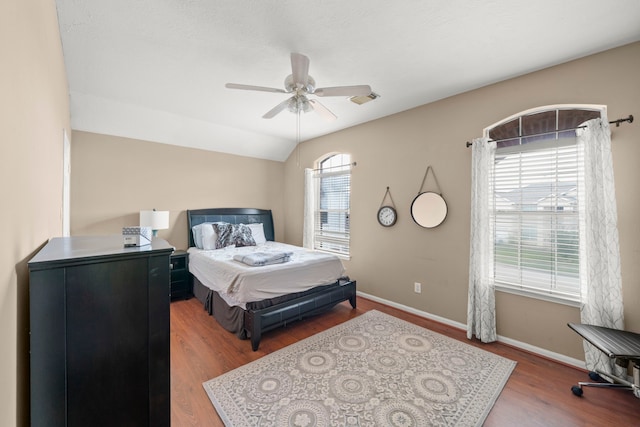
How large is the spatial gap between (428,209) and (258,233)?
9.74ft

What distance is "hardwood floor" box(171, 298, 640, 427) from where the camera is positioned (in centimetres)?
173

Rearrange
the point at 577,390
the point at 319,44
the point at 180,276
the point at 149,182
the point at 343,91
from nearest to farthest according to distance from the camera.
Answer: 1. the point at 577,390
2. the point at 319,44
3. the point at 343,91
4. the point at 180,276
5. the point at 149,182

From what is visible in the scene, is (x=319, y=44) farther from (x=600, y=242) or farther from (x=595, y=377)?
(x=595, y=377)

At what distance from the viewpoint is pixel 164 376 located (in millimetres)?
1138

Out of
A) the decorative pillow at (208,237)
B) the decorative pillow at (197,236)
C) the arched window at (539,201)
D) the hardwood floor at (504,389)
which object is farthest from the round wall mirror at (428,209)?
the decorative pillow at (197,236)

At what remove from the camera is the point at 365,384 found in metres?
2.02

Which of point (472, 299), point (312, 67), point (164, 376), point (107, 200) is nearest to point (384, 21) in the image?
point (312, 67)

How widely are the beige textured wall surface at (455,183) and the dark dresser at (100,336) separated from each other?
2.96 m

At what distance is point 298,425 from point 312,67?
2849mm

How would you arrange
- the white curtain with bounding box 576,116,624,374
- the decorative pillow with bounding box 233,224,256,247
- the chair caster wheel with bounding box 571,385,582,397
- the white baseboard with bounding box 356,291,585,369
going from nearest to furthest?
1. the chair caster wheel with bounding box 571,385,582,397
2. the white curtain with bounding box 576,116,624,374
3. the white baseboard with bounding box 356,291,585,369
4. the decorative pillow with bounding box 233,224,256,247

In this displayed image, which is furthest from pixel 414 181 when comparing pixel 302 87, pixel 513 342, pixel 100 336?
pixel 100 336

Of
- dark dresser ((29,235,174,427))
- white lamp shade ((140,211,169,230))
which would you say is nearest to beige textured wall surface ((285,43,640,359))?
white lamp shade ((140,211,169,230))

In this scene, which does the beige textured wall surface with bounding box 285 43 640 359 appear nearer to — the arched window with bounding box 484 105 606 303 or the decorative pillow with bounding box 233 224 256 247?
the arched window with bounding box 484 105 606 303

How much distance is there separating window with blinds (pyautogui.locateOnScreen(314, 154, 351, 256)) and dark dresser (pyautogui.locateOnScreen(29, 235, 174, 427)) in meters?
3.47
